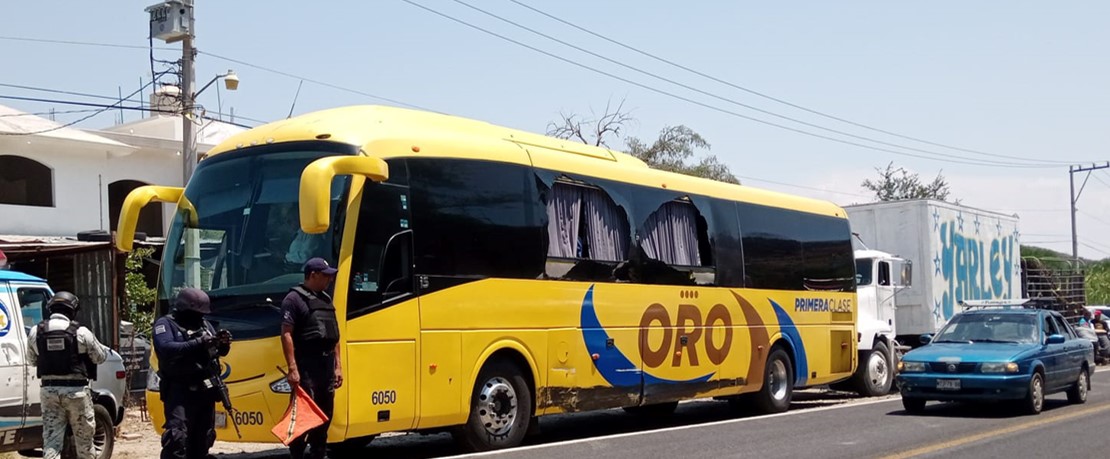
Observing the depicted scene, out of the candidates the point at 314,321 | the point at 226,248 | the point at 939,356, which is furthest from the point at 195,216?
the point at 939,356

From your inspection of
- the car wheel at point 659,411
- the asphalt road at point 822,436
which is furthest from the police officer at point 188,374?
the car wheel at point 659,411

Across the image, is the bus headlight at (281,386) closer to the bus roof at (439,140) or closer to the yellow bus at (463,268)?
the yellow bus at (463,268)

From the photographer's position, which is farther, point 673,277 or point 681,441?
point 673,277

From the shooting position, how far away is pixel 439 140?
11781mm

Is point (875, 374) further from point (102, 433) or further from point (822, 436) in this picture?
point (102, 433)

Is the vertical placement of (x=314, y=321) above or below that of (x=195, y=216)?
below

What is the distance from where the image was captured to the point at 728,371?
16.1 meters

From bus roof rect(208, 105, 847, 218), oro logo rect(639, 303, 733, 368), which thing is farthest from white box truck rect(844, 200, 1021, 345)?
bus roof rect(208, 105, 847, 218)

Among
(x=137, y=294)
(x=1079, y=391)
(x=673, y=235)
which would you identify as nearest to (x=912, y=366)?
(x=1079, y=391)

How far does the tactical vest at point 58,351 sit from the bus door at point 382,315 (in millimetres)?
2397

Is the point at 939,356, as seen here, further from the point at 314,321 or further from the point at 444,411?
the point at 314,321

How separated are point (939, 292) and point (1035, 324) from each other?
6977 mm

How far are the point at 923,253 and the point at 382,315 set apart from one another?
1623 centimetres

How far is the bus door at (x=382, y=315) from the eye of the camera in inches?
410
